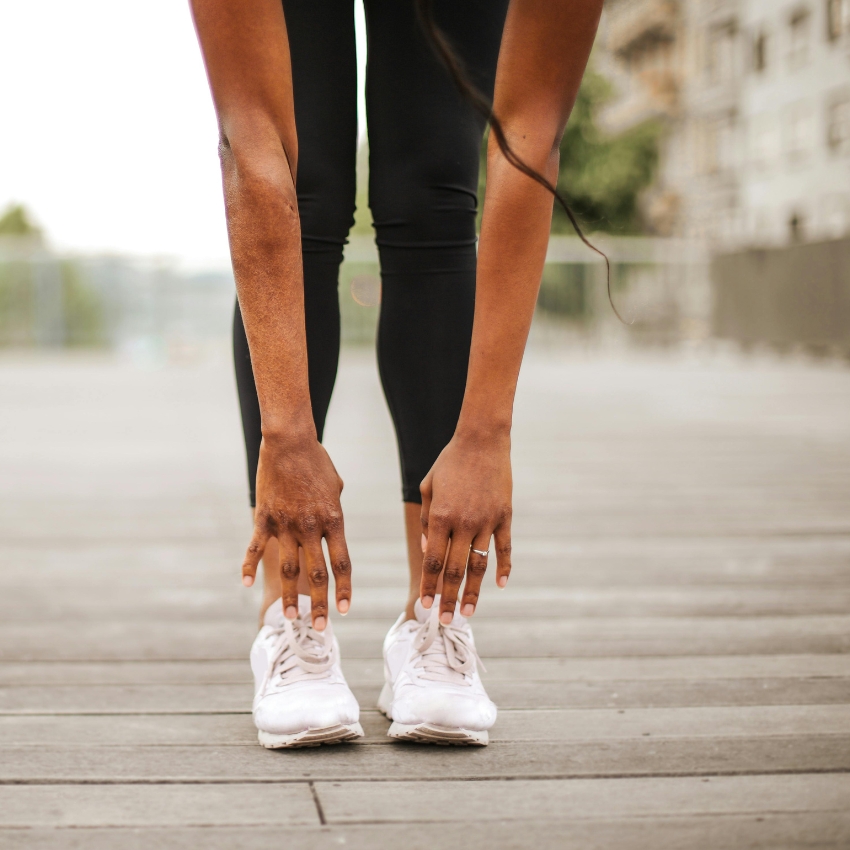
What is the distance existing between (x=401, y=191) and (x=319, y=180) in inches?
3.7

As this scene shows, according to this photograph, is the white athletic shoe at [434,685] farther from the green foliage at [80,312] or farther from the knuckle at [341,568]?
the green foliage at [80,312]

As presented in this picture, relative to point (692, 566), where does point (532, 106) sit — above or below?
above

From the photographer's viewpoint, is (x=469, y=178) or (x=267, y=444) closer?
(x=267, y=444)

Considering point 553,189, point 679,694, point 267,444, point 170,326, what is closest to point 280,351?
point 267,444

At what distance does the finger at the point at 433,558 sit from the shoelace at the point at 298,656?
0.51 ft

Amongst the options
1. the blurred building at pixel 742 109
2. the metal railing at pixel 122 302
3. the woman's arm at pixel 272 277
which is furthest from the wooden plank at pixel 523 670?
the blurred building at pixel 742 109

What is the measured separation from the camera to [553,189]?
895 millimetres

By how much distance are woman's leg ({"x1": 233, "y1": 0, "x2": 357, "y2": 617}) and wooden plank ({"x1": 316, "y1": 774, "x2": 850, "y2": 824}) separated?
1.01ft

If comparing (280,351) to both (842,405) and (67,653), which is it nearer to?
(67,653)

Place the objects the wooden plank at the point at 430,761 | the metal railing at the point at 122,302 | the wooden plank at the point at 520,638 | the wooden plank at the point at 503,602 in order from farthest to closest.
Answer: the metal railing at the point at 122,302
the wooden plank at the point at 503,602
the wooden plank at the point at 520,638
the wooden plank at the point at 430,761

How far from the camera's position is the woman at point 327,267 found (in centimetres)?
93

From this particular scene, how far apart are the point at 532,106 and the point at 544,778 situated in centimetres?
60

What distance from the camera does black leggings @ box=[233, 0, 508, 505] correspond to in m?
1.09

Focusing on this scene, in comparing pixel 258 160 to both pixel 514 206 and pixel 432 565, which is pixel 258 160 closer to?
pixel 514 206
